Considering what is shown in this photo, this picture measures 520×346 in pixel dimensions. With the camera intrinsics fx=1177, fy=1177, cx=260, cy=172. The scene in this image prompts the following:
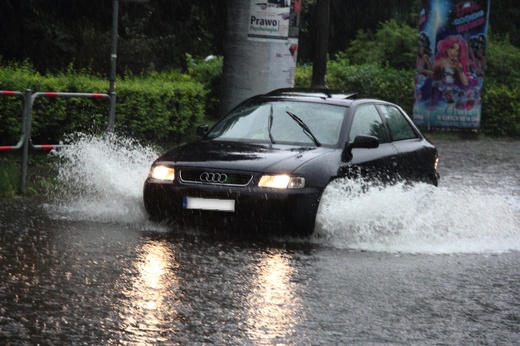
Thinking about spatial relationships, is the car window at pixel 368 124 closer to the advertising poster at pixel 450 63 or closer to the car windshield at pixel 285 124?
the car windshield at pixel 285 124

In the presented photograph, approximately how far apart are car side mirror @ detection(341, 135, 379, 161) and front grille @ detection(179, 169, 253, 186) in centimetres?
131

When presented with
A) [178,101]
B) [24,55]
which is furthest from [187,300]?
[24,55]

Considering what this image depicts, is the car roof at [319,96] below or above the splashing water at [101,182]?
above

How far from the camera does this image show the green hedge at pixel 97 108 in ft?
51.1

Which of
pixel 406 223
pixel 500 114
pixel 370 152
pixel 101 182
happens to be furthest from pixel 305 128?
pixel 500 114

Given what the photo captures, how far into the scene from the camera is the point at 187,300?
777 cm

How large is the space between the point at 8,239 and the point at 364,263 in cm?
309

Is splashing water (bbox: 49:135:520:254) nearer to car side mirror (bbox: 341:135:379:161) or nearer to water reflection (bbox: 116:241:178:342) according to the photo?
car side mirror (bbox: 341:135:379:161)

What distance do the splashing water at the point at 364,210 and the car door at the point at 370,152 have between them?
188 mm

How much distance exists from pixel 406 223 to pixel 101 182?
3551mm

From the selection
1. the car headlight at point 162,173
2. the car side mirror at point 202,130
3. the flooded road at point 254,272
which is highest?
the car side mirror at point 202,130

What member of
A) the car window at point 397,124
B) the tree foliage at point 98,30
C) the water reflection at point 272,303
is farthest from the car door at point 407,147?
Result: the tree foliage at point 98,30

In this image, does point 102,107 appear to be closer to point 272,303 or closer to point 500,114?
point 272,303

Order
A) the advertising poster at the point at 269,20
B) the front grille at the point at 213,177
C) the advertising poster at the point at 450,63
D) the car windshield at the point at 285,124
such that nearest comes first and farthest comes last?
the front grille at the point at 213,177, the car windshield at the point at 285,124, the advertising poster at the point at 269,20, the advertising poster at the point at 450,63
